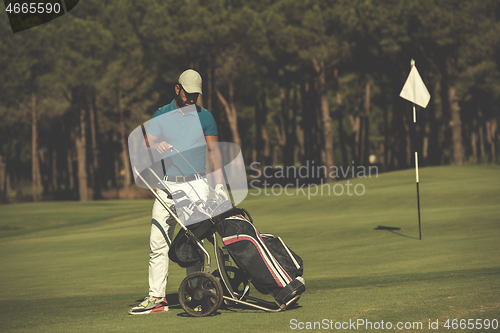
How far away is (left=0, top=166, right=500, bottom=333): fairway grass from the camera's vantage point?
554cm

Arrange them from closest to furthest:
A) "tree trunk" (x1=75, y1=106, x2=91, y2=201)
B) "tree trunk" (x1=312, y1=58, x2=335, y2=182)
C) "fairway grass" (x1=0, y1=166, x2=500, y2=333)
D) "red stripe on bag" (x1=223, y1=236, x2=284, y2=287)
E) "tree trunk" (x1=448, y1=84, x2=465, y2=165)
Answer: "fairway grass" (x1=0, y1=166, x2=500, y2=333) → "red stripe on bag" (x1=223, y1=236, x2=284, y2=287) → "tree trunk" (x1=448, y1=84, x2=465, y2=165) → "tree trunk" (x1=312, y1=58, x2=335, y2=182) → "tree trunk" (x1=75, y1=106, x2=91, y2=201)

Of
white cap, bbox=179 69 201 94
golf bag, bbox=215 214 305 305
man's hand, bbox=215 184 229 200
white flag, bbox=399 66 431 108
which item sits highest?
white flag, bbox=399 66 431 108

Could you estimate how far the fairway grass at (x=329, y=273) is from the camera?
5543 millimetres

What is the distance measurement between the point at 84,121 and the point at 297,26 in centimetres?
1860

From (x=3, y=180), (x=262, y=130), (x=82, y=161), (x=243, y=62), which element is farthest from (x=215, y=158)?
(x=3, y=180)

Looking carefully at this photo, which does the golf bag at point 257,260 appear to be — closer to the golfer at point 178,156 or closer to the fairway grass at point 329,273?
the fairway grass at point 329,273

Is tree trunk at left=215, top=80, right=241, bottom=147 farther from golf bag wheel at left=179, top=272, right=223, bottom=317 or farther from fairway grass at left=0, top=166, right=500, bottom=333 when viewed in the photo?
golf bag wheel at left=179, top=272, right=223, bottom=317

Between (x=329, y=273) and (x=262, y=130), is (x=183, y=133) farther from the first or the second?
(x=262, y=130)

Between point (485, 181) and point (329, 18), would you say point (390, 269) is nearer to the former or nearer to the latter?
point (485, 181)

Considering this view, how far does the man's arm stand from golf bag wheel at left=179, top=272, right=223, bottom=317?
40.4 inches

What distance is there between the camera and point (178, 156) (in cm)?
629

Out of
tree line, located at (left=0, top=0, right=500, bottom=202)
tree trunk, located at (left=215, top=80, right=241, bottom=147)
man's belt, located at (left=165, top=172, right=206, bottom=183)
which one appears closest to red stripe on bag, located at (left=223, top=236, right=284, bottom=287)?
man's belt, located at (left=165, top=172, right=206, bottom=183)

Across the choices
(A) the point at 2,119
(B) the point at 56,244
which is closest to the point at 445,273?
(B) the point at 56,244

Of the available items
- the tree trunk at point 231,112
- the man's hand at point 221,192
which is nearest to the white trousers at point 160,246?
the man's hand at point 221,192
